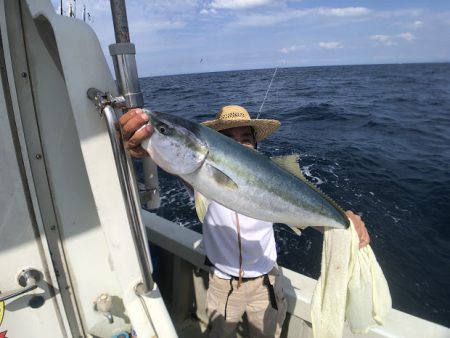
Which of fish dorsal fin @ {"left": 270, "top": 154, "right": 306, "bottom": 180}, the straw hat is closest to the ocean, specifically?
the straw hat

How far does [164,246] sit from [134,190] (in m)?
1.97

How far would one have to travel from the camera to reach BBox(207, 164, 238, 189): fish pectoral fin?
183cm

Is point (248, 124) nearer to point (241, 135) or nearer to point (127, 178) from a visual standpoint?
point (241, 135)

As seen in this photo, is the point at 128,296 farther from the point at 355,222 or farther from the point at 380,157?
the point at 380,157

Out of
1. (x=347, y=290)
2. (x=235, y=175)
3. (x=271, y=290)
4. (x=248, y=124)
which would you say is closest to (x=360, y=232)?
(x=347, y=290)

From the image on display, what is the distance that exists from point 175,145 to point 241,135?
1085mm

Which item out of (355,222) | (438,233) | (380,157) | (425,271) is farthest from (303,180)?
(380,157)

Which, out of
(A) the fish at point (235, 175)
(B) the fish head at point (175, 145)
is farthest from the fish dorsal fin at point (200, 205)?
(B) the fish head at point (175, 145)

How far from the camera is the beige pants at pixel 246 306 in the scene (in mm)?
2629

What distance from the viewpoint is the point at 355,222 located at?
7.58 ft

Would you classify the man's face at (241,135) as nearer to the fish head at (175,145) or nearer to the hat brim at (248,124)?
the hat brim at (248,124)

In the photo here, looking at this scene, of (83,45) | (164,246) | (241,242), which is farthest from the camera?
(164,246)

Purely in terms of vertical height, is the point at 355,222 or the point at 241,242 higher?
the point at 355,222

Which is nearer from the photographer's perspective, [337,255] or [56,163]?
[56,163]
